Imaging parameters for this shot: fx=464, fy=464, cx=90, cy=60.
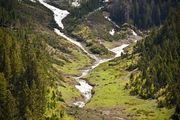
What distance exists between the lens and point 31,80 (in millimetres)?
154250

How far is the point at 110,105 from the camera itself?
609 feet

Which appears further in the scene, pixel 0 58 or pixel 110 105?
pixel 110 105

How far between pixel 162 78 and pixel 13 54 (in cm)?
6608

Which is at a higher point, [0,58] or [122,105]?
[0,58]

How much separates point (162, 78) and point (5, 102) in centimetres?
7972

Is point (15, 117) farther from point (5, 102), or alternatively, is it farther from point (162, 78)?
point (162, 78)

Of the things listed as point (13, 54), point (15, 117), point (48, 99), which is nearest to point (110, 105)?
point (48, 99)

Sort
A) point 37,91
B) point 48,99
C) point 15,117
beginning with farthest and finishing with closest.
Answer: point 48,99
point 37,91
point 15,117

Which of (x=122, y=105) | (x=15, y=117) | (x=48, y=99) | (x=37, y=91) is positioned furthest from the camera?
(x=122, y=105)

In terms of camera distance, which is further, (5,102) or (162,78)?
(162,78)

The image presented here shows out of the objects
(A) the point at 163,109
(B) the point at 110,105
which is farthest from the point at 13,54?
(A) the point at 163,109

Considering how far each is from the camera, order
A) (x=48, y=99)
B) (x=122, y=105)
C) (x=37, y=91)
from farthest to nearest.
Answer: (x=122, y=105)
(x=48, y=99)
(x=37, y=91)

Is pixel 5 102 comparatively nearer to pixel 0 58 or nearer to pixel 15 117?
pixel 15 117

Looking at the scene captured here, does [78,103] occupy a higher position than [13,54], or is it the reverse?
[13,54]
